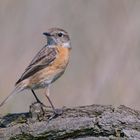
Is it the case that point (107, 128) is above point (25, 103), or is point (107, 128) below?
below

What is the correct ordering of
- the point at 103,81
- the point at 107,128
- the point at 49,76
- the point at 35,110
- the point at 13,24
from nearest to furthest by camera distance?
the point at 107,128
the point at 35,110
the point at 49,76
the point at 103,81
the point at 13,24

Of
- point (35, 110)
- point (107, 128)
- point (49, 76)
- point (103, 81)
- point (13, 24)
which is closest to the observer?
point (107, 128)

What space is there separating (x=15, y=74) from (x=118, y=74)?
1.52 m

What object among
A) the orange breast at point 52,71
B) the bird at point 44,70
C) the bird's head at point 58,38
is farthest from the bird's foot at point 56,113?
the bird's head at point 58,38

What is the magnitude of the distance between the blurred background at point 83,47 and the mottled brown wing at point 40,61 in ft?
3.63

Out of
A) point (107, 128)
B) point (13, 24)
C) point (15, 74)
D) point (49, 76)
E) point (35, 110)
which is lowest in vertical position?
point (107, 128)

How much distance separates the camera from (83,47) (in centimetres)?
966

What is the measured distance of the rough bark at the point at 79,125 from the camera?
5.24 m

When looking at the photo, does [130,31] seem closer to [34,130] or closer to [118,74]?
[118,74]

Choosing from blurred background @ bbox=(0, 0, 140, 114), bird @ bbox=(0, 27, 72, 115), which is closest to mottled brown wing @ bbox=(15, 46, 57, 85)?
bird @ bbox=(0, 27, 72, 115)

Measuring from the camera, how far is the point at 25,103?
30.3ft

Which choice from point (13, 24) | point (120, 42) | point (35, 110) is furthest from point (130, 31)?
point (35, 110)

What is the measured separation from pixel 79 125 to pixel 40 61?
2.34 meters

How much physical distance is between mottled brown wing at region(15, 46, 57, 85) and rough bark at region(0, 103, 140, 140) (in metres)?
1.62
